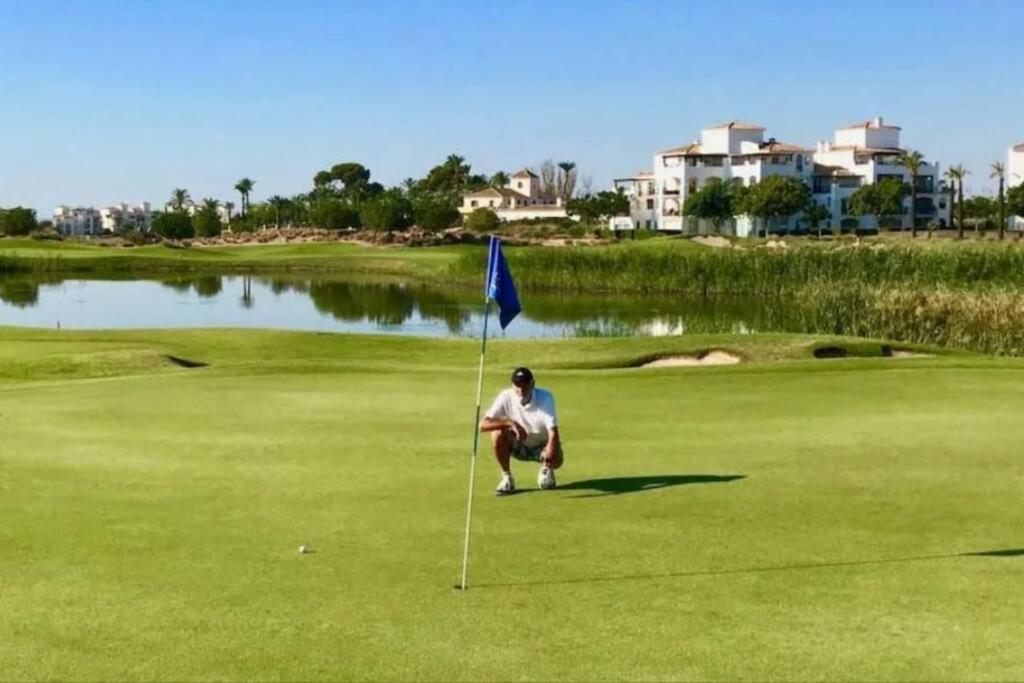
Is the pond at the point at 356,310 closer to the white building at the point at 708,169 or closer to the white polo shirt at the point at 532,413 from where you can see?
the white polo shirt at the point at 532,413

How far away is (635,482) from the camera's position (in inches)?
399

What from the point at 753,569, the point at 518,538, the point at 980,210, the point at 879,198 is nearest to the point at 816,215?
the point at 879,198

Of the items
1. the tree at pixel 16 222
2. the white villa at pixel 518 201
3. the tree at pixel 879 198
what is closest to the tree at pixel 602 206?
the white villa at pixel 518 201

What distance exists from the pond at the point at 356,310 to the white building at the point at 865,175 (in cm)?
7032

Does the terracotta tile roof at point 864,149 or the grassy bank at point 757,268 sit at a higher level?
the terracotta tile roof at point 864,149

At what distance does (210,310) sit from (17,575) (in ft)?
149

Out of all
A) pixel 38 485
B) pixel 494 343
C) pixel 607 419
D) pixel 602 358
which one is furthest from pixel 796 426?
pixel 494 343

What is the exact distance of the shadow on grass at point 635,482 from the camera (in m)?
9.82

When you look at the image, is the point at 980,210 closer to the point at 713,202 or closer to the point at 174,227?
the point at 713,202

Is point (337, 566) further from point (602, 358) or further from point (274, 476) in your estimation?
point (602, 358)

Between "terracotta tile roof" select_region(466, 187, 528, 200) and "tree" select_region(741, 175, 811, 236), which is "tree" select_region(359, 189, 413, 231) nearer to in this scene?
"tree" select_region(741, 175, 811, 236)

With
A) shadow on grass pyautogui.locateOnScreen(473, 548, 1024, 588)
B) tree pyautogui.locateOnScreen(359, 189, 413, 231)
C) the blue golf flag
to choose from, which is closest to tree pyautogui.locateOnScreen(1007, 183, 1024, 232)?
tree pyautogui.locateOnScreen(359, 189, 413, 231)

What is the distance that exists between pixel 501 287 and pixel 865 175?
13060 centimetres

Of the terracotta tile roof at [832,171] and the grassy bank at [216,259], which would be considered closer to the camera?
the grassy bank at [216,259]
